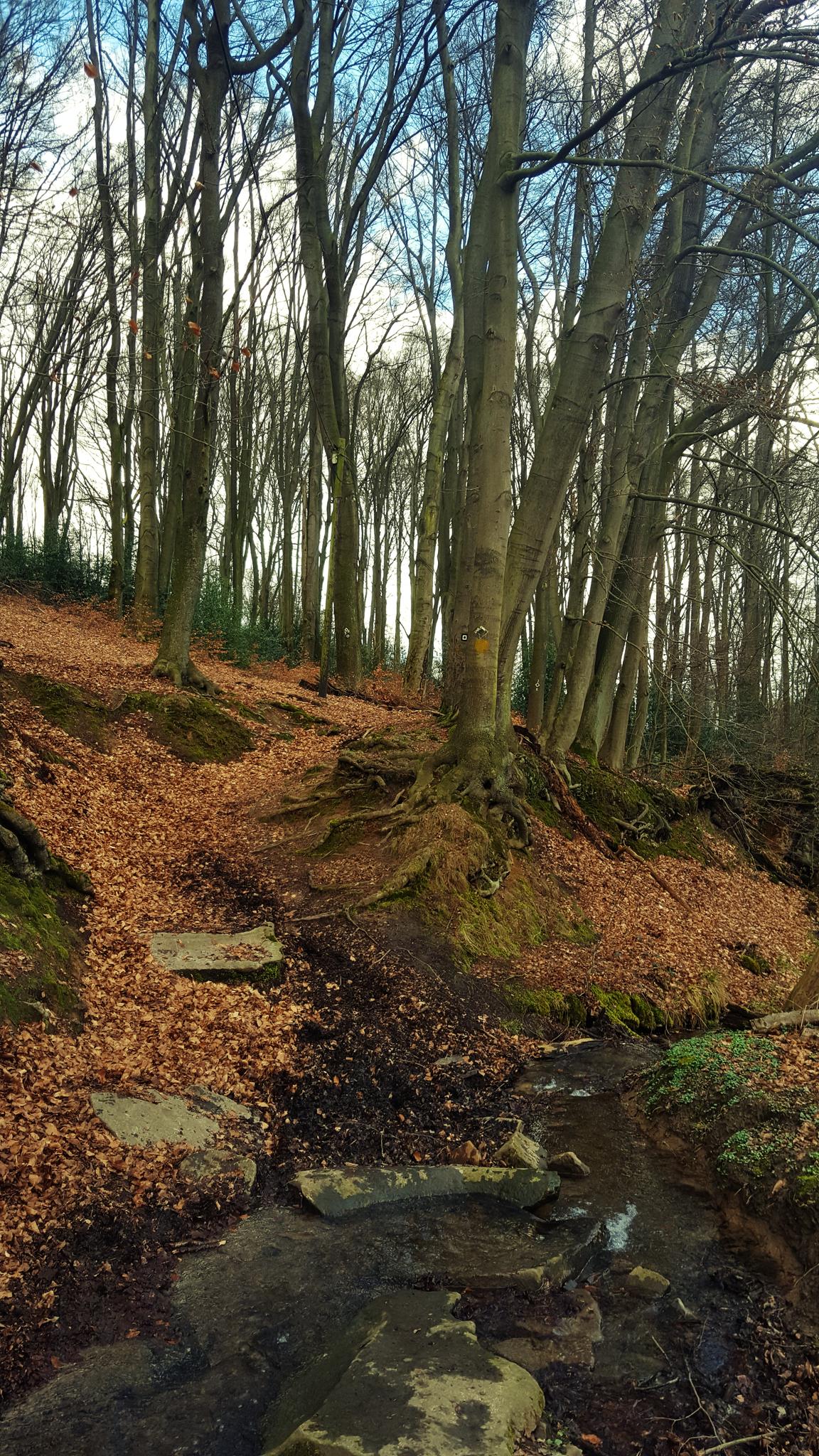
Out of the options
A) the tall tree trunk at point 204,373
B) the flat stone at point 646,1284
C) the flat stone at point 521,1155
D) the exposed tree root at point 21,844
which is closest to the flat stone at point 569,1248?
the flat stone at point 646,1284

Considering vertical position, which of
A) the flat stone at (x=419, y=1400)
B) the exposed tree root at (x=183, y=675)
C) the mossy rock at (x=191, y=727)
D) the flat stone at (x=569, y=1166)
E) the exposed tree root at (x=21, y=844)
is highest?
the exposed tree root at (x=183, y=675)

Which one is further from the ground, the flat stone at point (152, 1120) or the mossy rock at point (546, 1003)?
the flat stone at point (152, 1120)

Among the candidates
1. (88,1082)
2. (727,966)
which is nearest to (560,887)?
(727,966)

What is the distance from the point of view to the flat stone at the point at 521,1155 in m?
4.95

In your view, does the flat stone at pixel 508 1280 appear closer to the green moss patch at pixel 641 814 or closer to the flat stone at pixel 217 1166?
the flat stone at pixel 217 1166

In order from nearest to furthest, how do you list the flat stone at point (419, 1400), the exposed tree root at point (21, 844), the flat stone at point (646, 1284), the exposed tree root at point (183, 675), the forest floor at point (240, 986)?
the flat stone at point (419, 1400) → the forest floor at point (240, 986) → the flat stone at point (646, 1284) → the exposed tree root at point (21, 844) → the exposed tree root at point (183, 675)

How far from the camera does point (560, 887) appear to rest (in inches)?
364

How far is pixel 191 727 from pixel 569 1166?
7.89 meters

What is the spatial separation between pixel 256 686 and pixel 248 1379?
12.5 metres

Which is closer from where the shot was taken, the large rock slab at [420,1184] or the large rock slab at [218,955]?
the large rock slab at [420,1184]

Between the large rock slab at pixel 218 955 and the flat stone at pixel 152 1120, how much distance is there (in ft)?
4.77

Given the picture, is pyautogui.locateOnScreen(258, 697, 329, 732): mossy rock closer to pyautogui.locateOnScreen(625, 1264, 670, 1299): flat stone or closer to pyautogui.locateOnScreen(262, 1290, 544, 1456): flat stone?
pyautogui.locateOnScreen(625, 1264, 670, 1299): flat stone

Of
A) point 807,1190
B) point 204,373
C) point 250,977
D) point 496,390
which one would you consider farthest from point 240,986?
point 204,373

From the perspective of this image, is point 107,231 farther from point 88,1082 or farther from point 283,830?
point 88,1082
